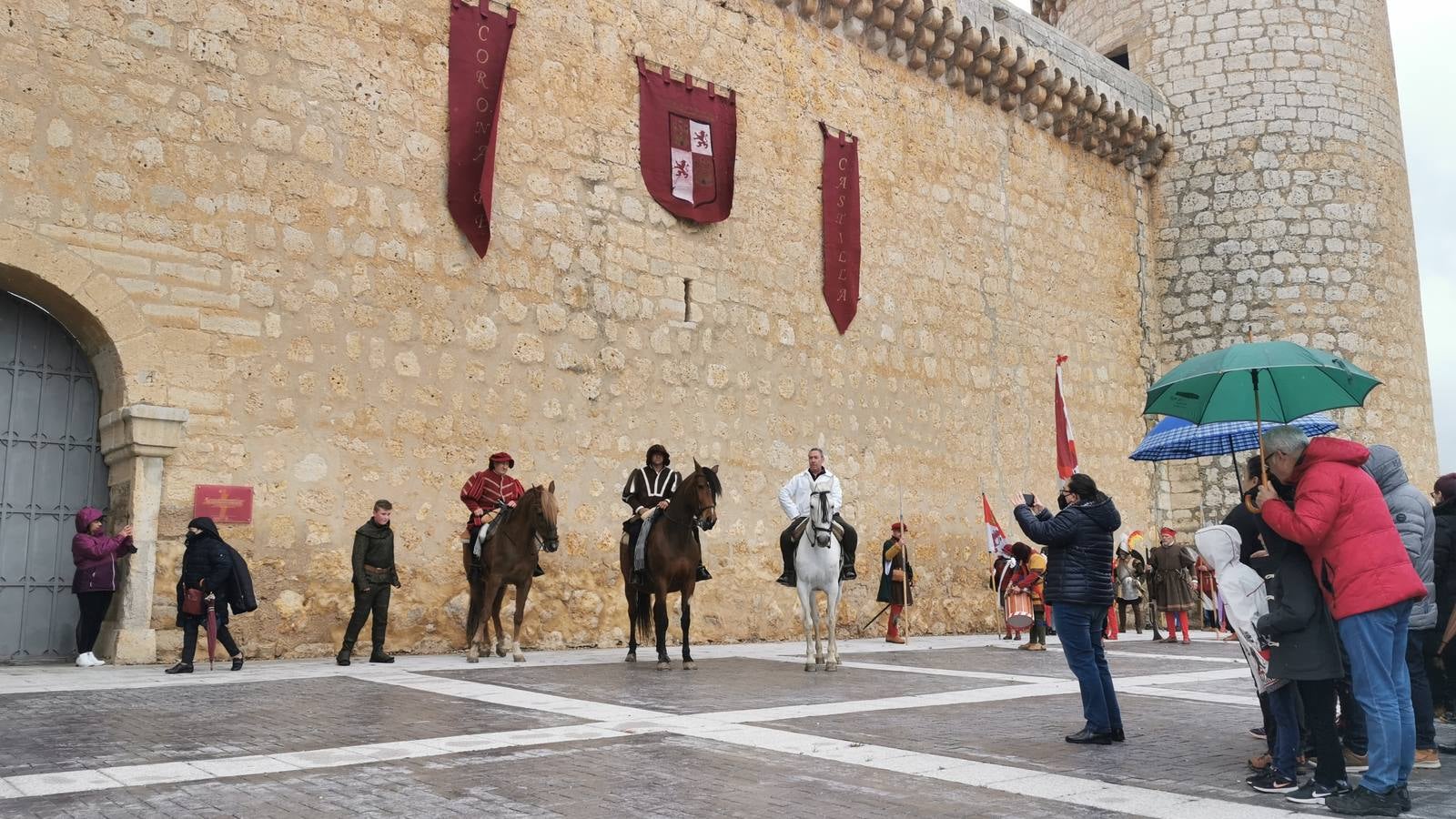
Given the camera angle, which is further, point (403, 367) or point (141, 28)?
point (403, 367)

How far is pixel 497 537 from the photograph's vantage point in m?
9.60

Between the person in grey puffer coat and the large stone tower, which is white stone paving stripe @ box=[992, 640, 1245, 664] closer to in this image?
the person in grey puffer coat

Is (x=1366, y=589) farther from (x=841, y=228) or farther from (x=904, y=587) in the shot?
(x=841, y=228)

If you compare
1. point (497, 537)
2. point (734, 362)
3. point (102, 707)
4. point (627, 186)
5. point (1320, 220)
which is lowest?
point (102, 707)

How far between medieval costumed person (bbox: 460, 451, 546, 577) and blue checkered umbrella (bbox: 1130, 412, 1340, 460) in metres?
5.17

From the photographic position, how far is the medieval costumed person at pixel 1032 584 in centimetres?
1235

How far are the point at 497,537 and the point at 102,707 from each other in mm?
3763

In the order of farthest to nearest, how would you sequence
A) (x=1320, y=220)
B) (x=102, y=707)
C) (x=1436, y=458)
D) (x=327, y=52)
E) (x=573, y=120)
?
(x=1436, y=458) → (x=1320, y=220) → (x=573, y=120) → (x=327, y=52) → (x=102, y=707)

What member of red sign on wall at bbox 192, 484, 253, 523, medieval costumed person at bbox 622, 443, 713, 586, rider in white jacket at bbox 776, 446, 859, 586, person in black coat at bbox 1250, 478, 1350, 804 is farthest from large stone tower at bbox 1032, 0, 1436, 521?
red sign on wall at bbox 192, 484, 253, 523

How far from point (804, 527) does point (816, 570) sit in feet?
1.21

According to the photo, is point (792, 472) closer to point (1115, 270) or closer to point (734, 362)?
point (734, 362)

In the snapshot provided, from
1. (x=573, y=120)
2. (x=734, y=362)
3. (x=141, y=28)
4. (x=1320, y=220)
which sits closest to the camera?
(x=141, y=28)

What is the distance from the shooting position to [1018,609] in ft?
41.6

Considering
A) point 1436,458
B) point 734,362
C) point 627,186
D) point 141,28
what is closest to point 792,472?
point 734,362
